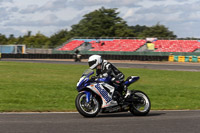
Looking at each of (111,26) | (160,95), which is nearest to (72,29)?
(111,26)

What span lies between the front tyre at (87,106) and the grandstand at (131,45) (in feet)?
160

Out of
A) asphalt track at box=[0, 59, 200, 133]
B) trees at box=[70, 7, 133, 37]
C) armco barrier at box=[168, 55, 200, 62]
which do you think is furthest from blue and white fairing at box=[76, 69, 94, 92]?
trees at box=[70, 7, 133, 37]

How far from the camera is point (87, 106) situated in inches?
321

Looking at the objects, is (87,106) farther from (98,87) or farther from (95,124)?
(95,124)

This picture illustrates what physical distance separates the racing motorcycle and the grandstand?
4801 cm

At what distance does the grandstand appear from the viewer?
5691cm

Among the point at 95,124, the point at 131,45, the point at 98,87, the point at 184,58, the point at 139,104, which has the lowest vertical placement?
the point at 95,124

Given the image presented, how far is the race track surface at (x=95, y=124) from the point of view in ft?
21.4

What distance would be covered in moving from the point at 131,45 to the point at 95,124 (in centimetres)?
5614

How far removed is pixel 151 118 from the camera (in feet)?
27.1

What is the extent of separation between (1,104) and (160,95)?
20.0ft

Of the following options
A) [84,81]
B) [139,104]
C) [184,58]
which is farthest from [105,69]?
[184,58]

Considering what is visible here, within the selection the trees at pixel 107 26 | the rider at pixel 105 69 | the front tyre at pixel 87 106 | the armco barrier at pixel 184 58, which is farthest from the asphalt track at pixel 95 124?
the trees at pixel 107 26

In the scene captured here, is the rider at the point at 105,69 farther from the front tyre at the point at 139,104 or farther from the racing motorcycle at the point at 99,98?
the front tyre at the point at 139,104
